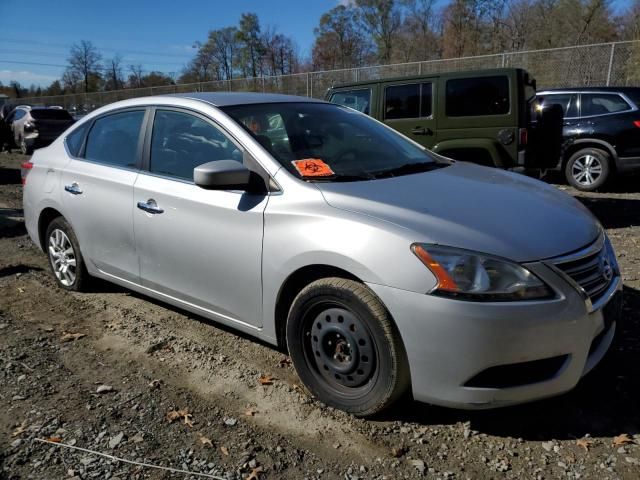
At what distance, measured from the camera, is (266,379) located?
3238 mm

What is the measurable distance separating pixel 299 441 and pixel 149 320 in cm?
198

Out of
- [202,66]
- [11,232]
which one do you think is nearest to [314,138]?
[11,232]

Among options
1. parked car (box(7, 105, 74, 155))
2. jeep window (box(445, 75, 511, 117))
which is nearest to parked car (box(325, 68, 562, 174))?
jeep window (box(445, 75, 511, 117))

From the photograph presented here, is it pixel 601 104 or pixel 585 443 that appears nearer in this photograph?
pixel 585 443

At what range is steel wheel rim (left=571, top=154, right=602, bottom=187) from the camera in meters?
9.01

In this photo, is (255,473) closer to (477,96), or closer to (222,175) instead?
(222,175)

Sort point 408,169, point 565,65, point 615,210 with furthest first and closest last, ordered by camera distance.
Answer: point 565,65
point 615,210
point 408,169

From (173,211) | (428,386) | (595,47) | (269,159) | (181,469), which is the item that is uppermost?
(595,47)

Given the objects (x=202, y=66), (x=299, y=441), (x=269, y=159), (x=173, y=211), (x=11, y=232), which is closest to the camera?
(x=299, y=441)

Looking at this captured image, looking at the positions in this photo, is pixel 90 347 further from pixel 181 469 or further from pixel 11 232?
pixel 11 232

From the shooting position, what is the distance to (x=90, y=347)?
372 centimetres

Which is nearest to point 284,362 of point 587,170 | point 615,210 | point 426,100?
point 426,100

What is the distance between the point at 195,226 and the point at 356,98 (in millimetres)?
5715

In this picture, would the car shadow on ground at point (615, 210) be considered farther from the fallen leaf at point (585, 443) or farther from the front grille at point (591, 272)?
the fallen leaf at point (585, 443)
